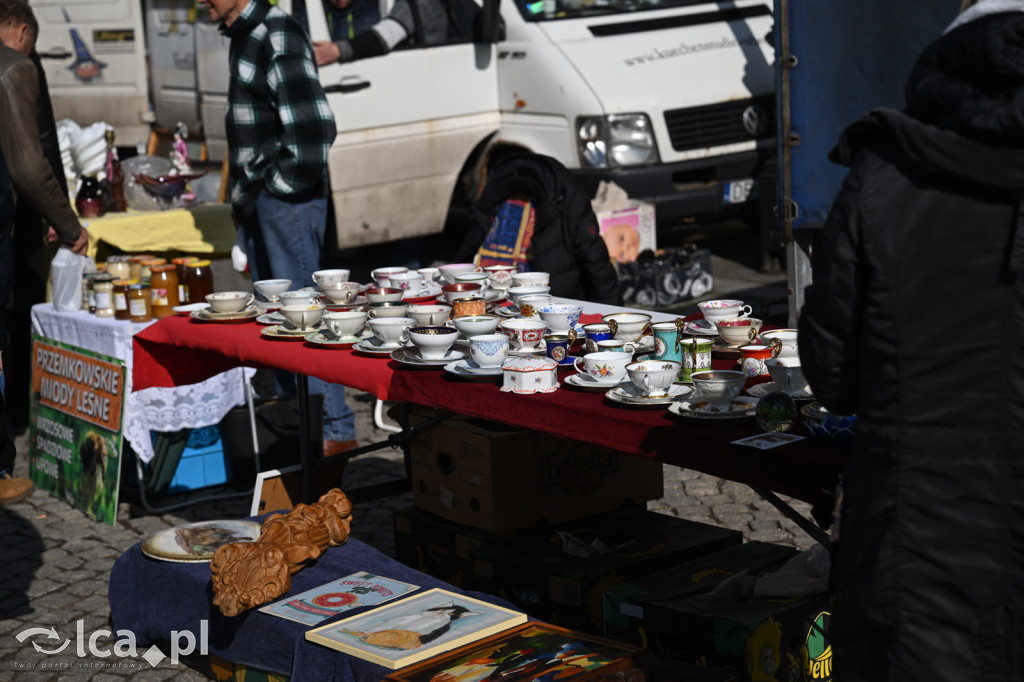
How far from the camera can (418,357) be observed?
12.1 feet

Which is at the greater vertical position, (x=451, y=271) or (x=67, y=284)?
(x=451, y=271)

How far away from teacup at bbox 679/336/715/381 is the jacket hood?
1096 mm

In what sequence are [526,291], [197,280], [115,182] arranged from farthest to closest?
[115,182], [197,280], [526,291]

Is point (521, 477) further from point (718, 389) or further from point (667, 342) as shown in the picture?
point (718, 389)

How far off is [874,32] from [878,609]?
13.8ft

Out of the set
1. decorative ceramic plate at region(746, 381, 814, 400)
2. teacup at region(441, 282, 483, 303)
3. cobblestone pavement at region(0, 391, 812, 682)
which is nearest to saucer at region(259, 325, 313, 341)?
teacup at region(441, 282, 483, 303)

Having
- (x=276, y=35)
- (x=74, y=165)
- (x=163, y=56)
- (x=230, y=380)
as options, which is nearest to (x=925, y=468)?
(x=230, y=380)

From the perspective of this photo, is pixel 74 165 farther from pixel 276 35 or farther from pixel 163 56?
pixel 163 56

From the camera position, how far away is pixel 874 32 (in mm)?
5973

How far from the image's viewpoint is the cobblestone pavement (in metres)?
4.27

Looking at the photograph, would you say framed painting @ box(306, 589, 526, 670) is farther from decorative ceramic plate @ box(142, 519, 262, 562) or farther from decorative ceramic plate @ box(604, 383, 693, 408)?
decorative ceramic plate @ box(142, 519, 262, 562)

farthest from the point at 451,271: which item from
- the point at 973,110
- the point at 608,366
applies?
the point at 973,110

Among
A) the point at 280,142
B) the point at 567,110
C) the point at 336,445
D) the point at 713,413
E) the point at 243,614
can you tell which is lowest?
the point at 336,445

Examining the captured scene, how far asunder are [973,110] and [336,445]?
4.28 metres
